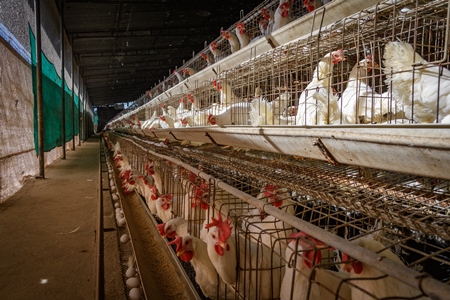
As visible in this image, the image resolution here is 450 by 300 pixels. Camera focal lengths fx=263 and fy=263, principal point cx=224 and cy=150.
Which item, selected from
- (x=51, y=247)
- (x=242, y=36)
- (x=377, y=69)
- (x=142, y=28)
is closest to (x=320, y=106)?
(x=377, y=69)

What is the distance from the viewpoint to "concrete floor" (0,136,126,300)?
1333mm

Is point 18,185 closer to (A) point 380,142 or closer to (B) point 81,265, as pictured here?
(B) point 81,265

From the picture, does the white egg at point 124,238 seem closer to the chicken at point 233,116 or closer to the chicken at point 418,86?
the chicken at point 233,116

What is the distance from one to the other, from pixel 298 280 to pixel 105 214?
96.8 inches

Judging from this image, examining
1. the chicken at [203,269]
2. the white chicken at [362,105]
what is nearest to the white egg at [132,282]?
the chicken at [203,269]

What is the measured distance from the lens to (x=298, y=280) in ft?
3.23

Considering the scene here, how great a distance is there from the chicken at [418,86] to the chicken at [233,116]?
1.32 metres

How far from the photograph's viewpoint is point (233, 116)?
2.48 m

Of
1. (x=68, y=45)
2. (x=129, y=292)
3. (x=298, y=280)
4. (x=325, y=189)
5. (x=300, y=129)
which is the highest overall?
(x=68, y=45)

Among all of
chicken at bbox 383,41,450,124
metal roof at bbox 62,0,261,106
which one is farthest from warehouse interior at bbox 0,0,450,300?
metal roof at bbox 62,0,261,106

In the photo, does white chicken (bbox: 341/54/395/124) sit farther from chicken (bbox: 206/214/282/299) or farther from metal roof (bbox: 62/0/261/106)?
metal roof (bbox: 62/0/261/106)

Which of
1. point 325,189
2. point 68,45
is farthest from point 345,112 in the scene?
point 68,45

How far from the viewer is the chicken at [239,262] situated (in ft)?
4.01

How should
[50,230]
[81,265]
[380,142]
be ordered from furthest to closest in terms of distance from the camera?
[50,230] < [81,265] < [380,142]
